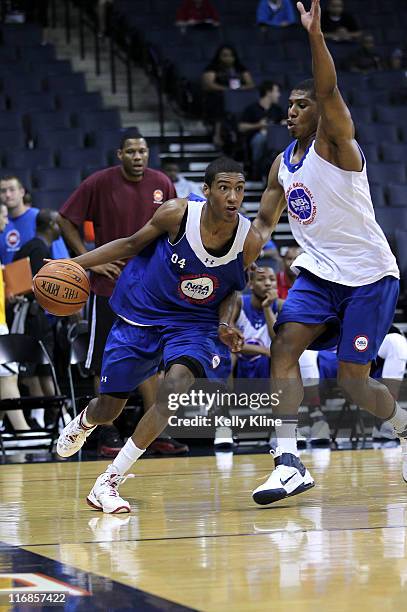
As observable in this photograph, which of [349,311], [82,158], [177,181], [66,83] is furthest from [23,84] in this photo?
[349,311]

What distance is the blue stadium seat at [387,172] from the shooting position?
11.3 m

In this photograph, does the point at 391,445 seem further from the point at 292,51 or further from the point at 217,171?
the point at 292,51

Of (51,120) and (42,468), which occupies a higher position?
(51,120)

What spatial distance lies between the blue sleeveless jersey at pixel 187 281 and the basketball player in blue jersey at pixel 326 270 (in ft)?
0.91

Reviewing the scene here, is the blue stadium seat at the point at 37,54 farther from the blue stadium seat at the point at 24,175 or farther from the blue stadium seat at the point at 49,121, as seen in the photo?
the blue stadium seat at the point at 24,175

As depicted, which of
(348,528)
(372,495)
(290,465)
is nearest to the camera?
(348,528)

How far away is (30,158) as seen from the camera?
10.9 m

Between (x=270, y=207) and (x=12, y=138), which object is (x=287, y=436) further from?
(x=12, y=138)

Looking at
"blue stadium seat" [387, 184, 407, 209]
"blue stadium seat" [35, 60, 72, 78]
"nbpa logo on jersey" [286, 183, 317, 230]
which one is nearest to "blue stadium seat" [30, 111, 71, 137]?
"blue stadium seat" [35, 60, 72, 78]

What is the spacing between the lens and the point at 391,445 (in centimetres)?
782

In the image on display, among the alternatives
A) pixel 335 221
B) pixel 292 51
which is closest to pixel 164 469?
pixel 335 221

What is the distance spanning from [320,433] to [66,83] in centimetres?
622

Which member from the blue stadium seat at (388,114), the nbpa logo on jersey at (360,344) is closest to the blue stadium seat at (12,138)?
the blue stadium seat at (388,114)

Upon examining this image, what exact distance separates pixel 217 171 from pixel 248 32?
966 centimetres
